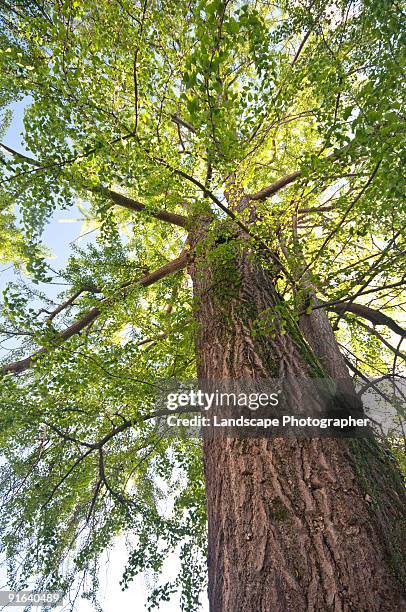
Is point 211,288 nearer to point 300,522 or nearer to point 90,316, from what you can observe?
point 90,316

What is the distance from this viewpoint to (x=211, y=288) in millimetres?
3135

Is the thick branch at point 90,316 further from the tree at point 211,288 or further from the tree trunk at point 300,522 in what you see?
the tree trunk at point 300,522

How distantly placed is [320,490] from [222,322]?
148 cm

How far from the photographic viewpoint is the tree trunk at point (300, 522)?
1.24m

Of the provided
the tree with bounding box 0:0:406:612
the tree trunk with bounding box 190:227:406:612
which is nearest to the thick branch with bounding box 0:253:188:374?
the tree with bounding box 0:0:406:612

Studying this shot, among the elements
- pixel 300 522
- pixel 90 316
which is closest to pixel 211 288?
pixel 90 316

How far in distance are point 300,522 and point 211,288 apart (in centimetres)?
207

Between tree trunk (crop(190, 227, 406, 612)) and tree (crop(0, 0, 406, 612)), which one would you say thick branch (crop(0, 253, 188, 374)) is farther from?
tree trunk (crop(190, 227, 406, 612))

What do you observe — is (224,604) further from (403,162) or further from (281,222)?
(281,222)

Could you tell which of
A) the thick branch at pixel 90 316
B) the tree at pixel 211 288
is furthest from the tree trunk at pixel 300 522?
the thick branch at pixel 90 316

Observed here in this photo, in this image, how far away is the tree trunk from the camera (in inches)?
48.7

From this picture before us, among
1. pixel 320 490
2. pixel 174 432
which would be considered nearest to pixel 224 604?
pixel 320 490

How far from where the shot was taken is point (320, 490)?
1515mm

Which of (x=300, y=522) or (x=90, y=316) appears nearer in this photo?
(x=300, y=522)
